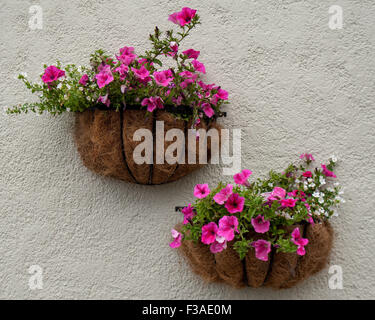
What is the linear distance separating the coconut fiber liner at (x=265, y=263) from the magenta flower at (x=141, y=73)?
0.66 m

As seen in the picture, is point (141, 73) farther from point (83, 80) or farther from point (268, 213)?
point (268, 213)

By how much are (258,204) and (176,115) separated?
457 mm

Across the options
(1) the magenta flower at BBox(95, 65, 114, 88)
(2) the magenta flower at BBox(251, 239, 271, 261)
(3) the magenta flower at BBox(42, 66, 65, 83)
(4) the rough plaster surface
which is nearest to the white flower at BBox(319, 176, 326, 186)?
(4) the rough plaster surface

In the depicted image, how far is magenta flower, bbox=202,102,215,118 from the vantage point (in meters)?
1.46

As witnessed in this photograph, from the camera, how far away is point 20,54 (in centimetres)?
172

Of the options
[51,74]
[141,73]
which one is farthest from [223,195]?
[51,74]

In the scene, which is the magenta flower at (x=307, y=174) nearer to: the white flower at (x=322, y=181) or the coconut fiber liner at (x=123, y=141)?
the white flower at (x=322, y=181)

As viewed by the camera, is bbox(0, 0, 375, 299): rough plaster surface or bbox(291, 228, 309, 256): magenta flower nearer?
bbox(291, 228, 309, 256): magenta flower

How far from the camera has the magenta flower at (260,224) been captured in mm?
1287

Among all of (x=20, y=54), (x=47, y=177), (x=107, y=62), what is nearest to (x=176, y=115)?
(x=107, y=62)

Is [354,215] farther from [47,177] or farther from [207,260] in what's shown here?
[47,177]

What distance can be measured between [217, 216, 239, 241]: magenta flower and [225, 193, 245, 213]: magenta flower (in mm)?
31

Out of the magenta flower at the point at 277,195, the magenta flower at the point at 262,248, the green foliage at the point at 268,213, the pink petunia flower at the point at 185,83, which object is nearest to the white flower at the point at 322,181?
the green foliage at the point at 268,213

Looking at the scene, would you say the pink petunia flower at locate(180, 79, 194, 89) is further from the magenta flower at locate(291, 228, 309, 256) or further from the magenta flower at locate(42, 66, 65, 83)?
the magenta flower at locate(291, 228, 309, 256)
